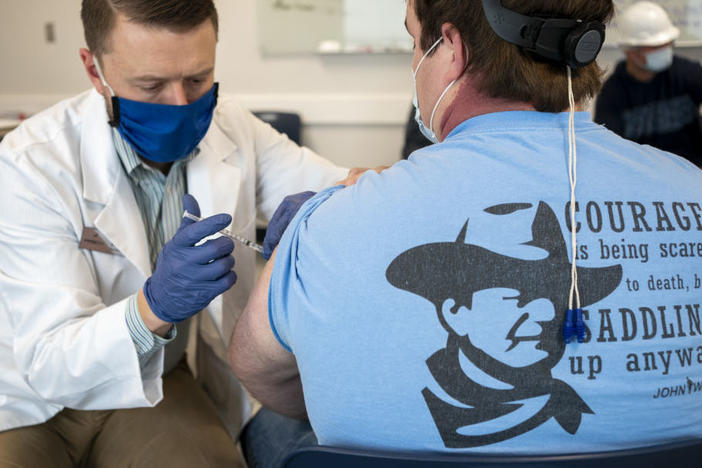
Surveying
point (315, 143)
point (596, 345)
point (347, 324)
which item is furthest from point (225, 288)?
point (315, 143)

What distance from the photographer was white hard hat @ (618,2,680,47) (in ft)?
10.4

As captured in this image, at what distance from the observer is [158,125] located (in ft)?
4.12

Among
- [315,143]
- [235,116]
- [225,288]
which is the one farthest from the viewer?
[315,143]

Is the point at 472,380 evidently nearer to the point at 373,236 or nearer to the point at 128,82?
the point at 373,236

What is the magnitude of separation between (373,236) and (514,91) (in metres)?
0.28

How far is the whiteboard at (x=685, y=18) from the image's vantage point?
133 inches

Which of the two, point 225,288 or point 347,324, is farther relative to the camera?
point 225,288

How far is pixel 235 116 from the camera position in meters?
1.57

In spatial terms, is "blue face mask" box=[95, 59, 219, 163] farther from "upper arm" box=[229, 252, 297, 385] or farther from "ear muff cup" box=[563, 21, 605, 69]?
"ear muff cup" box=[563, 21, 605, 69]

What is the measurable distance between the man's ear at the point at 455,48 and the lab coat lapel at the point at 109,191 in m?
0.73

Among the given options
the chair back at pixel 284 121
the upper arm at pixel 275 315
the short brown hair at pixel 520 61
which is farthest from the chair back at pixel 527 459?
the chair back at pixel 284 121

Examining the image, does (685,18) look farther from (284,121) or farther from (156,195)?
(156,195)

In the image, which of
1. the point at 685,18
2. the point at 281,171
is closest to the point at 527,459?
the point at 281,171

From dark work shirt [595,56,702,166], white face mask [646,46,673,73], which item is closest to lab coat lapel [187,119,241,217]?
dark work shirt [595,56,702,166]
